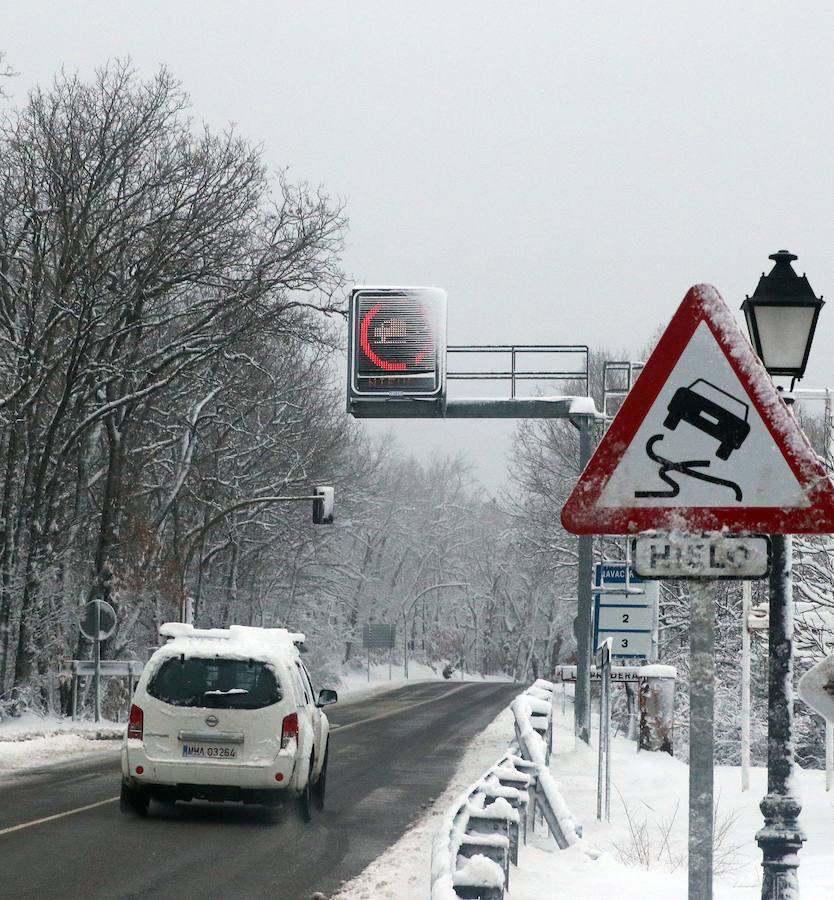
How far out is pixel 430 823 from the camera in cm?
1495

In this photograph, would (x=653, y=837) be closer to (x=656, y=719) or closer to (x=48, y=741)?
(x=656, y=719)

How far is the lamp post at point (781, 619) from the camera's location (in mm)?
6332

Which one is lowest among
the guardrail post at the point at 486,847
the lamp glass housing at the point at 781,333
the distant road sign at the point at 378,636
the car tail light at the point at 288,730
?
the distant road sign at the point at 378,636

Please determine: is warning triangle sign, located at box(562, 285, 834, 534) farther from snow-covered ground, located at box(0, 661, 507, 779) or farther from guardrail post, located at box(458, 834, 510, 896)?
snow-covered ground, located at box(0, 661, 507, 779)

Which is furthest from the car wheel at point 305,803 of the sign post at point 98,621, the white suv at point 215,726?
the sign post at point 98,621

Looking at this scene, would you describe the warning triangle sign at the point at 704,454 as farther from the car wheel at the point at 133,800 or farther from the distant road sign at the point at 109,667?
the distant road sign at the point at 109,667

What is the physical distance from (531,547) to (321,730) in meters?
48.5

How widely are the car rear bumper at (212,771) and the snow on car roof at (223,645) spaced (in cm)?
92

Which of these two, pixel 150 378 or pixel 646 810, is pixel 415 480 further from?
pixel 646 810

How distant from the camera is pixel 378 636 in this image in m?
108

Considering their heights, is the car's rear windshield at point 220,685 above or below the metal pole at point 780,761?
below

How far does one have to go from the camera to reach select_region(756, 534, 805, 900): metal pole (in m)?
6.31

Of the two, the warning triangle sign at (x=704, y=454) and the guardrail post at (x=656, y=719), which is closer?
the warning triangle sign at (x=704, y=454)

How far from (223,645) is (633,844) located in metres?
4.49
